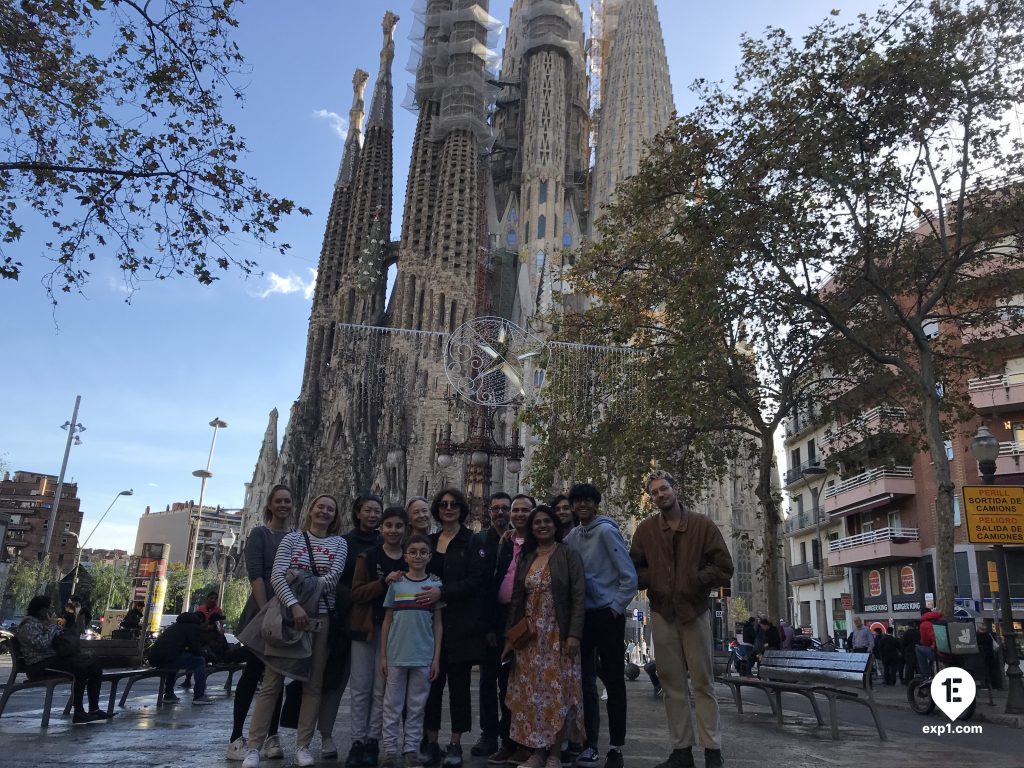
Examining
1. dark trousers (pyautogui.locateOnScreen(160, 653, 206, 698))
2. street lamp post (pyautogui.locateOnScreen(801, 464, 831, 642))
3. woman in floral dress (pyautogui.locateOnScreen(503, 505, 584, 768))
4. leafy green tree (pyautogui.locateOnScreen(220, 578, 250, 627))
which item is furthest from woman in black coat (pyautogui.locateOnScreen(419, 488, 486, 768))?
leafy green tree (pyautogui.locateOnScreen(220, 578, 250, 627))

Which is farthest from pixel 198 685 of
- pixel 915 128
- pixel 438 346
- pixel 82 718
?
pixel 438 346

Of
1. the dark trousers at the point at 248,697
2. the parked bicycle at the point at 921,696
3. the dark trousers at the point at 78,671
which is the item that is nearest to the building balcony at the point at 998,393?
the parked bicycle at the point at 921,696

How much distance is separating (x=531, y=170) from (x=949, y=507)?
158ft

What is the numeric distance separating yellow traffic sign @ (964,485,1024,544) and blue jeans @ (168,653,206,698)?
30.4ft

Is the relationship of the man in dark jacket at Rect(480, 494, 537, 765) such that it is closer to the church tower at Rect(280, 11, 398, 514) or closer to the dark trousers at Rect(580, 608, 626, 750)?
the dark trousers at Rect(580, 608, 626, 750)

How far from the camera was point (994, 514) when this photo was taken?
381 inches

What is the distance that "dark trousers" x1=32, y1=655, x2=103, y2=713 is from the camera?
6488mm

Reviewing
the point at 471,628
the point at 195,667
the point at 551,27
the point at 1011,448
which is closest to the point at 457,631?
the point at 471,628

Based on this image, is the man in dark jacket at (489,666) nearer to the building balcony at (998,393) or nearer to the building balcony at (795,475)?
the building balcony at (998,393)

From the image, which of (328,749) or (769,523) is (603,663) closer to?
(328,749)

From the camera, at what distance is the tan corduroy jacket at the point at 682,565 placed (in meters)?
4.92

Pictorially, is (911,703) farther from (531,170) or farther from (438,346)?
(531,170)

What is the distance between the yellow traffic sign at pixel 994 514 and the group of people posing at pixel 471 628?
626cm

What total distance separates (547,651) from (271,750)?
1.85 m
